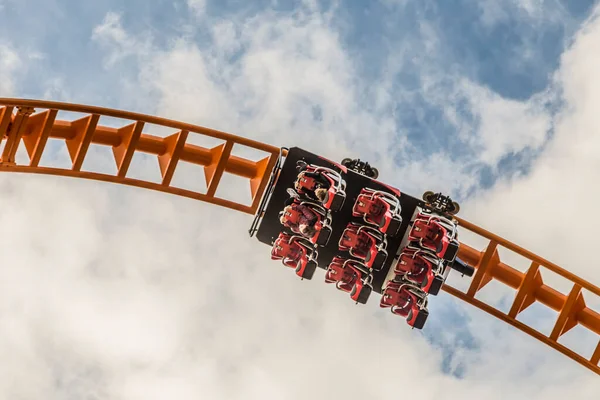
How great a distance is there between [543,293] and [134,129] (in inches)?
232

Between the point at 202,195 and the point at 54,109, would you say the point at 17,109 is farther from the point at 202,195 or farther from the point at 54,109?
the point at 202,195

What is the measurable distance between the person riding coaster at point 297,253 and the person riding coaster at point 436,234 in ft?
4.24

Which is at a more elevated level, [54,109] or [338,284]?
[54,109]

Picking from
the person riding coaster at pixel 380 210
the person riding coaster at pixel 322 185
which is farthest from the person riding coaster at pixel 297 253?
the person riding coaster at pixel 380 210

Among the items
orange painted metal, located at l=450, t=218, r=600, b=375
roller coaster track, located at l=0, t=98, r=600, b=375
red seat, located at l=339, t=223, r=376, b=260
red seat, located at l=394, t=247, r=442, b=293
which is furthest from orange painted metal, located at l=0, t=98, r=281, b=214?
orange painted metal, located at l=450, t=218, r=600, b=375

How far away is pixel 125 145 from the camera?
Answer: 893cm

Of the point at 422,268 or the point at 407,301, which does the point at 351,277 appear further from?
the point at 422,268

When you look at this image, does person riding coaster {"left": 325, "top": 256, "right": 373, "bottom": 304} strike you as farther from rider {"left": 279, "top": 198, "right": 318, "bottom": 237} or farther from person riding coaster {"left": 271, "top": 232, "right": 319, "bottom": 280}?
rider {"left": 279, "top": 198, "right": 318, "bottom": 237}

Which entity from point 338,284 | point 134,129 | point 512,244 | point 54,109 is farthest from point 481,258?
point 54,109

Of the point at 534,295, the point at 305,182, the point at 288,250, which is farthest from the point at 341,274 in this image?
the point at 534,295

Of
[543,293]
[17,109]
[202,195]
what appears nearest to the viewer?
[17,109]

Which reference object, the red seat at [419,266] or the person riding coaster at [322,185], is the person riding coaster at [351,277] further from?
A: the person riding coaster at [322,185]

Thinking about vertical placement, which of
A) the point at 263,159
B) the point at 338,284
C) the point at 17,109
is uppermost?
the point at 263,159

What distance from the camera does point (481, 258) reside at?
9602 millimetres
